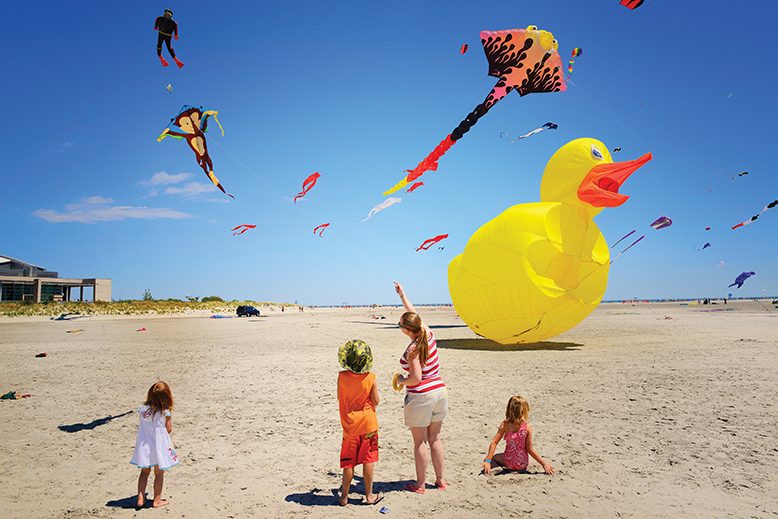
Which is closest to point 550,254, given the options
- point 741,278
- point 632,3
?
point 632,3

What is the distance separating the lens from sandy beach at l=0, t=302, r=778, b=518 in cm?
414

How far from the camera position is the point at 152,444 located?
4152mm

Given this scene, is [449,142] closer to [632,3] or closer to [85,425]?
[632,3]

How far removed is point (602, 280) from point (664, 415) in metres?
7.50

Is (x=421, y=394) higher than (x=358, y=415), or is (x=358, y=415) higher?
(x=421, y=394)

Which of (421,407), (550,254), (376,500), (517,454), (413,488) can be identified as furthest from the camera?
(550,254)

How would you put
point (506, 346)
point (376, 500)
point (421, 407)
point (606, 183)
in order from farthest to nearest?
point (506, 346)
point (606, 183)
point (421, 407)
point (376, 500)

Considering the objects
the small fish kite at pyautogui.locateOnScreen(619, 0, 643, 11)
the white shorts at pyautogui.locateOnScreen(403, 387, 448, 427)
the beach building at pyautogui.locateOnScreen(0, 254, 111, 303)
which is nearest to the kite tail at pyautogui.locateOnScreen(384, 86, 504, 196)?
the small fish kite at pyautogui.locateOnScreen(619, 0, 643, 11)

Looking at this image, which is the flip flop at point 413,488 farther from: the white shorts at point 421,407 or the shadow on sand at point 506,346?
the shadow on sand at point 506,346

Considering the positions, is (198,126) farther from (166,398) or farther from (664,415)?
(664,415)

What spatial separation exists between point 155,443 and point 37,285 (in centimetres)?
5944

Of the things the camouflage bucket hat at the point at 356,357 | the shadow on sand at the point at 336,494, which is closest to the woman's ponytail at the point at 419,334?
the camouflage bucket hat at the point at 356,357

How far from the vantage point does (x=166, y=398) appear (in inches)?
167

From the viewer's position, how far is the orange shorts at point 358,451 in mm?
4148
